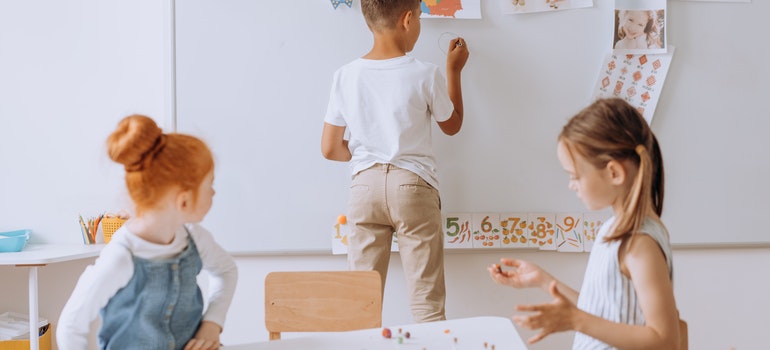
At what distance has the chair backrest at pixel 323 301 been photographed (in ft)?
5.80

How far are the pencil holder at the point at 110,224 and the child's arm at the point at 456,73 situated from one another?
3.82 ft

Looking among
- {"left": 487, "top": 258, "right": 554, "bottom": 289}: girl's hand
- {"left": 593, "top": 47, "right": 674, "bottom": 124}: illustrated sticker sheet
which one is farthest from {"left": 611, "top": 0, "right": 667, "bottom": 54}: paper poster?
{"left": 487, "top": 258, "right": 554, "bottom": 289}: girl's hand

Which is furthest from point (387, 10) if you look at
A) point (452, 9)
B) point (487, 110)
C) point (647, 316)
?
point (647, 316)

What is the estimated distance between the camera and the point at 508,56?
102 inches

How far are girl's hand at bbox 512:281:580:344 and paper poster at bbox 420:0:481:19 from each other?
1.47m

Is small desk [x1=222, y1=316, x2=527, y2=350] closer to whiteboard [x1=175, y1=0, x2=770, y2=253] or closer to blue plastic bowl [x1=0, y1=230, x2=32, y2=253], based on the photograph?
whiteboard [x1=175, y1=0, x2=770, y2=253]

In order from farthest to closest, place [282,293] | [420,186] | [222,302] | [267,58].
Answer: [267,58], [420,186], [282,293], [222,302]

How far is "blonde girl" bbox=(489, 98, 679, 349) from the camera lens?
1.29m

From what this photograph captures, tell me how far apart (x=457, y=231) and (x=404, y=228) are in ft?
1.24

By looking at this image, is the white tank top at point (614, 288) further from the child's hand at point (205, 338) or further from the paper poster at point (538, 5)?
the paper poster at point (538, 5)

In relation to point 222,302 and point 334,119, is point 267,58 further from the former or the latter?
point 222,302

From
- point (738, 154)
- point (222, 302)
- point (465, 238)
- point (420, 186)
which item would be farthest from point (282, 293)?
point (738, 154)

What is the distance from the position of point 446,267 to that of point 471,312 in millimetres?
185

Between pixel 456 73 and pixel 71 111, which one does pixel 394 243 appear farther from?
pixel 71 111
